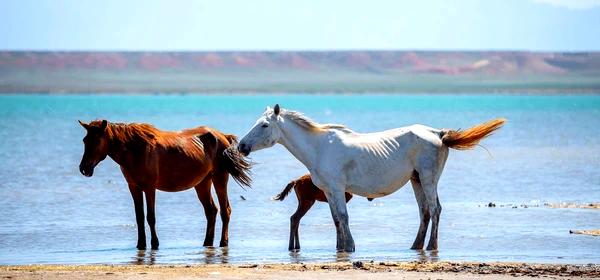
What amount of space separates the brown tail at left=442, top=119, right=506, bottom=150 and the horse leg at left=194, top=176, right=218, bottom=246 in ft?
10.1

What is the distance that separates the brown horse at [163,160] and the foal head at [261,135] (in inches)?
54.9

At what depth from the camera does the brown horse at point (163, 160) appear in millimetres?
14289

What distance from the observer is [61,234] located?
16266 mm

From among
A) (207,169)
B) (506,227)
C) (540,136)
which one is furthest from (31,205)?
(540,136)

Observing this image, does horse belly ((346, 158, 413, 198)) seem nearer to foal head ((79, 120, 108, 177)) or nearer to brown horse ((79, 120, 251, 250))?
brown horse ((79, 120, 251, 250))

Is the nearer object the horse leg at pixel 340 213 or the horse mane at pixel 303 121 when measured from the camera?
the horse leg at pixel 340 213

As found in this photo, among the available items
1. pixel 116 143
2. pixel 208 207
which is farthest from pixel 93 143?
pixel 208 207

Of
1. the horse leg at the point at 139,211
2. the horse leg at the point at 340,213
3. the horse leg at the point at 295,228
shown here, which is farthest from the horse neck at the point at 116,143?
the horse leg at the point at 340,213

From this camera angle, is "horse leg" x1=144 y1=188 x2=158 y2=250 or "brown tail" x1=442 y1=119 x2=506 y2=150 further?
"horse leg" x1=144 y1=188 x2=158 y2=250

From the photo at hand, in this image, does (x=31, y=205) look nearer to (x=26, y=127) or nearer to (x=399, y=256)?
(x=399, y=256)

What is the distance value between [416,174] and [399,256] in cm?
116

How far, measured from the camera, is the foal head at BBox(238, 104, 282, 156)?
13555 mm

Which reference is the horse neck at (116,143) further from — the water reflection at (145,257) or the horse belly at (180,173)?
the water reflection at (145,257)

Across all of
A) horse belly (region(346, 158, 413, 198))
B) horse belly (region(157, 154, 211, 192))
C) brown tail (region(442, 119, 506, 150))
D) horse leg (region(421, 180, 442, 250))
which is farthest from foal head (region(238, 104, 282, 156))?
brown tail (region(442, 119, 506, 150))
